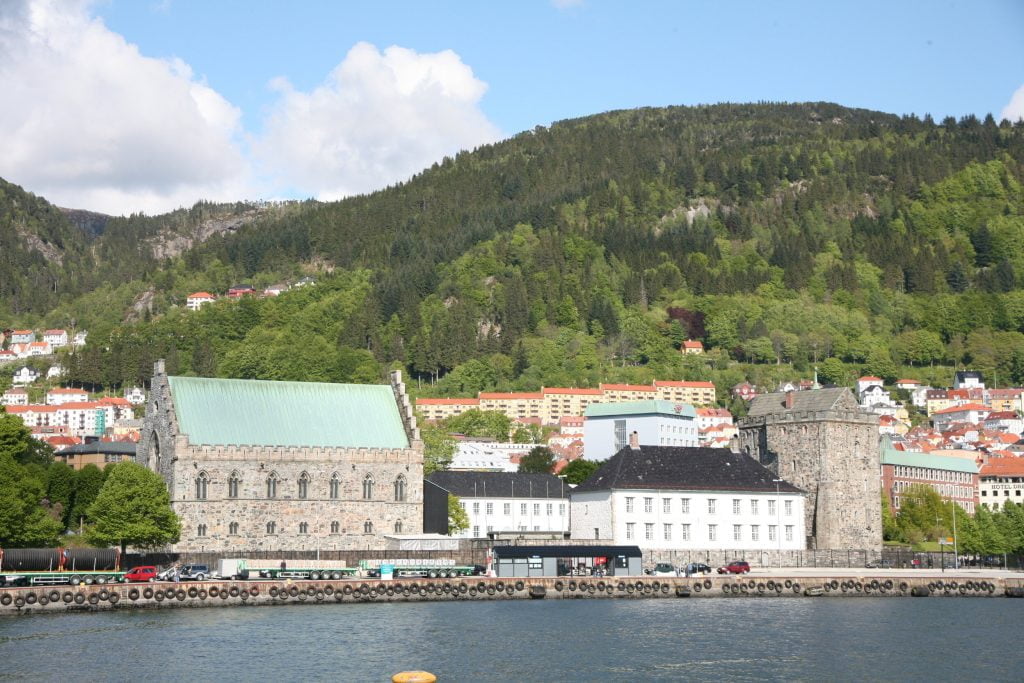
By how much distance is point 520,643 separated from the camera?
59.8 metres

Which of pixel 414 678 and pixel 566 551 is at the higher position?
pixel 566 551

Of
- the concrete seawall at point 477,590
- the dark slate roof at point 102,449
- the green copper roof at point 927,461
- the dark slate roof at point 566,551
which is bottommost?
the concrete seawall at point 477,590

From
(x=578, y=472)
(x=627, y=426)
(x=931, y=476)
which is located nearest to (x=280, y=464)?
(x=578, y=472)

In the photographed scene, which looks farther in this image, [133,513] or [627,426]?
[627,426]

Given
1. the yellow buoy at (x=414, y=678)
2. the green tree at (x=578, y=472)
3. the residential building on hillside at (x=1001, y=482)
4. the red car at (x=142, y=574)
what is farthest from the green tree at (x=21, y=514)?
the residential building on hillside at (x=1001, y=482)

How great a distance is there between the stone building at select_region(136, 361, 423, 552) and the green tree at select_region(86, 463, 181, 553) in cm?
157

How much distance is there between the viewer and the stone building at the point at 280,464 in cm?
8438

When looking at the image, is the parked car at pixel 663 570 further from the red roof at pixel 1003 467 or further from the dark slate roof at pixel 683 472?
the red roof at pixel 1003 467

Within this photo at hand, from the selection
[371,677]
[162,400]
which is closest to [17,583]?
[162,400]

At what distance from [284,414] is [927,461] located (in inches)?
3327

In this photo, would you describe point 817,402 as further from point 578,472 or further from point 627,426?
point 627,426

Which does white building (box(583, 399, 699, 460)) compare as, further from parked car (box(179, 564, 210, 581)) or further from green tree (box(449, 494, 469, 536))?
parked car (box(179, 564, 210, 581))

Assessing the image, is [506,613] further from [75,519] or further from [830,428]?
[75,519]

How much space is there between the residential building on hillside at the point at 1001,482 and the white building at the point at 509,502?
71.8 m
